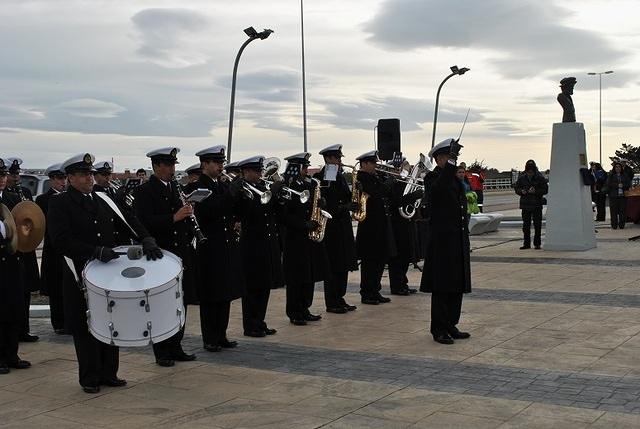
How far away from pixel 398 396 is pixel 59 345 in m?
4.16

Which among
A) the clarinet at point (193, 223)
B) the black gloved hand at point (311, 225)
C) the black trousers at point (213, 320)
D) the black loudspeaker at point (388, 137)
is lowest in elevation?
the black trousers at point (213, 320)

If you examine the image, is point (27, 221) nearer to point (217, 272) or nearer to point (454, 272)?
point (217, 272)

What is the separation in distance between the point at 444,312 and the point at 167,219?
9.36 ft

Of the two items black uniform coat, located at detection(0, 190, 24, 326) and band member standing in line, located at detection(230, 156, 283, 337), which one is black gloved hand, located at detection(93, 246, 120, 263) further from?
band member standing in line, located at detection(230, 156, 283, 337)

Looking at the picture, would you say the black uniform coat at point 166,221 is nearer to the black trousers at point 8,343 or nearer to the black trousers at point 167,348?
the black trousers at point 167,348

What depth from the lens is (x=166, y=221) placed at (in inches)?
291

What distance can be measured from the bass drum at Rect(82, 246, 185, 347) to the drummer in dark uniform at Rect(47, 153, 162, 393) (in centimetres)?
28

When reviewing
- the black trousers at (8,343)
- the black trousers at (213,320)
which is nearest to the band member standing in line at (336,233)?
the black trousers at (213,320)

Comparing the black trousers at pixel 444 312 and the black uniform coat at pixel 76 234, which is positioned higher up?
the black uniform coat at pixel 76 234

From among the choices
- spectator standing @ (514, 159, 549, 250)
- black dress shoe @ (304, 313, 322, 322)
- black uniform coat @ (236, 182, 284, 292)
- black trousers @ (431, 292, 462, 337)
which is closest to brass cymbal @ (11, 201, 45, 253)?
black uniform coat @ (236, 182, 284, 292)

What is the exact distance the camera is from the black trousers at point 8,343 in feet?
24.3

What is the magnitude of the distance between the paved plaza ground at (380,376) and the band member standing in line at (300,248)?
0.30 m

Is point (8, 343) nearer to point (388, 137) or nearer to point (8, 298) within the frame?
point (8, 298)

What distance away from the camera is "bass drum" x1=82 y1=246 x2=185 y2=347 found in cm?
595
